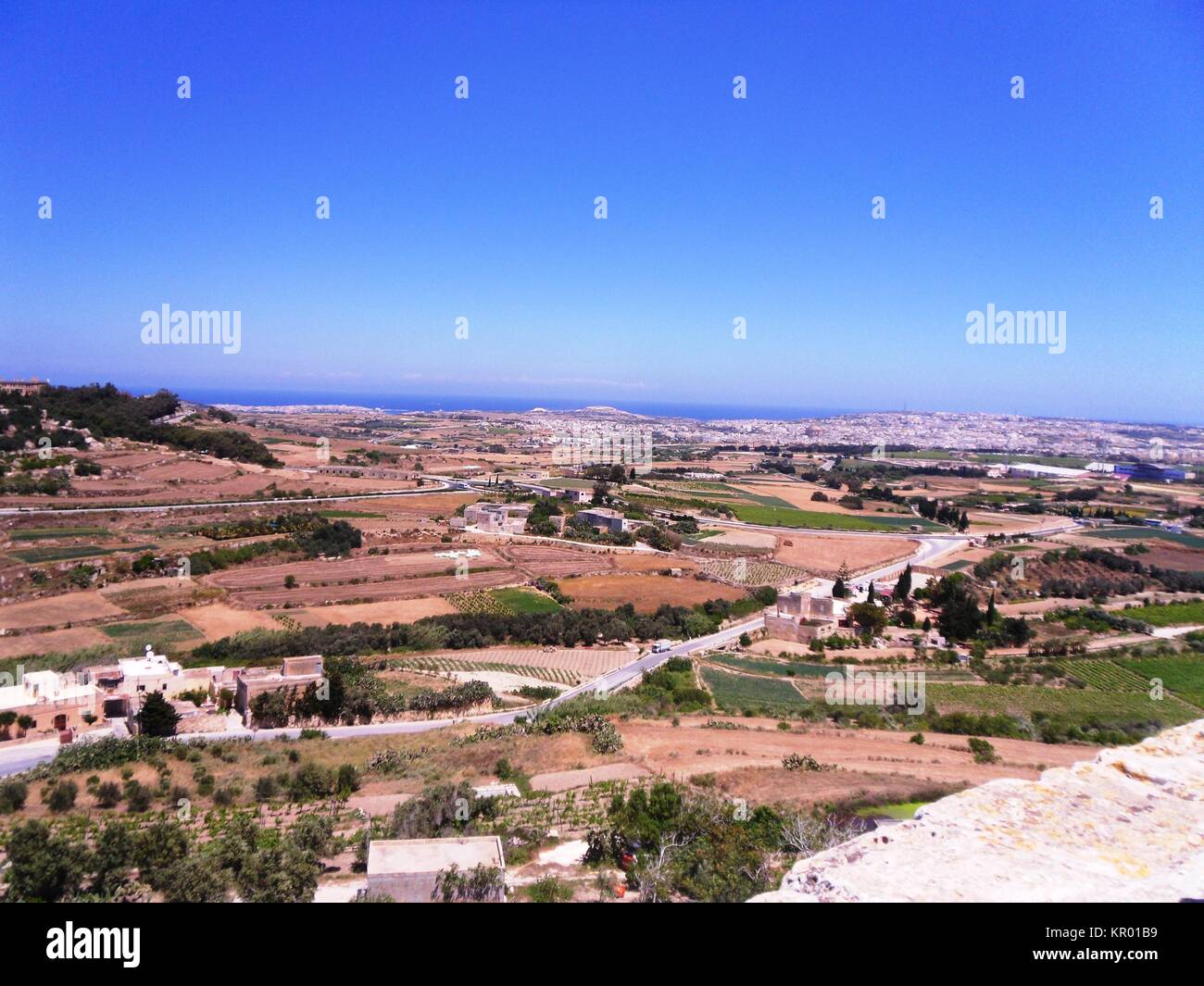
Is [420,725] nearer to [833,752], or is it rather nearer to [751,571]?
[833,752]

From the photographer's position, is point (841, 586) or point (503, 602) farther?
point (841, 586)

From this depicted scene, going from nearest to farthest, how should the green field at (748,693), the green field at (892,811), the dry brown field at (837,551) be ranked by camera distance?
the green field at (892,811) → the green field at (748,693) → the dry brown field at (837,551)

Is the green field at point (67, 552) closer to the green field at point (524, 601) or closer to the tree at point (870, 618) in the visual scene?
the green field at point (524, 601)

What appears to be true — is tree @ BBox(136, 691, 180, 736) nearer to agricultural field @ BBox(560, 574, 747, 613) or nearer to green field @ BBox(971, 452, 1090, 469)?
agricultural field @ BBox(560, 574, 747, 613)

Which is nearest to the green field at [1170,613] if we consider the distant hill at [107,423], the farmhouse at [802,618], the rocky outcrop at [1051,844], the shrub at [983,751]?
the farmhouse at [802,618]

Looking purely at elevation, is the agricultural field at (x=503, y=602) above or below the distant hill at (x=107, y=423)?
below

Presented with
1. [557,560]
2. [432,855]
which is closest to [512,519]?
[557,560]
